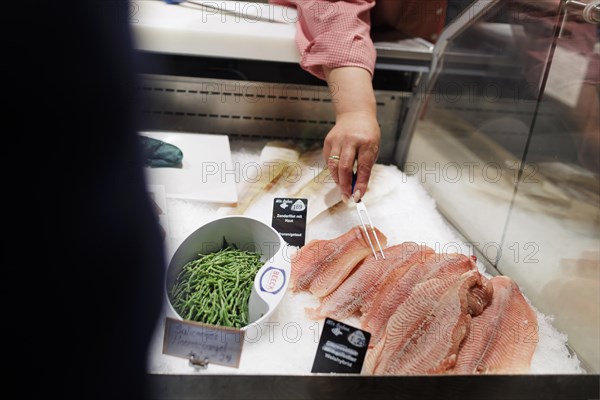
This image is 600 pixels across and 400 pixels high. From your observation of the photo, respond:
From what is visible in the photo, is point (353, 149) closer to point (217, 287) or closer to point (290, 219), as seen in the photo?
point (290, 219)

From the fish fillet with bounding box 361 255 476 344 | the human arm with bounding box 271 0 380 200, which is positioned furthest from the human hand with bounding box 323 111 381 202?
the fish fillet with bounding box 361 255 476 344

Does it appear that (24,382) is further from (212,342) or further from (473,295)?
(473,295)

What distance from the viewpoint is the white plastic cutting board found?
1.70 meters

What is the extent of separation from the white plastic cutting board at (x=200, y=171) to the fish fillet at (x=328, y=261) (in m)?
0.36

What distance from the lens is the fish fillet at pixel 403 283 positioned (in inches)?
50.9

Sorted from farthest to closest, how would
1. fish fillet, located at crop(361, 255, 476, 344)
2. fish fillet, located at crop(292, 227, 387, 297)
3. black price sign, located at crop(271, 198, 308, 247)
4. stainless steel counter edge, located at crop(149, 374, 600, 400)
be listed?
1. black price sign, located at crop(271, 198, 308, 247)
2. fish fillet, located at crop(292, 227, 387, 297)
3. fish fillet, located at crop(361, 255, 476, 344)
4. stainless steel counter edge, located at crop(149, 374, 600, 400)

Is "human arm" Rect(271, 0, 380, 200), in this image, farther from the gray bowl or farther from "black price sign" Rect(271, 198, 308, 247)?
the gray bowl

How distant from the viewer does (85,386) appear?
567 mm

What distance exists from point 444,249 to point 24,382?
4.58 ft

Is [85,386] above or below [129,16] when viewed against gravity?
below

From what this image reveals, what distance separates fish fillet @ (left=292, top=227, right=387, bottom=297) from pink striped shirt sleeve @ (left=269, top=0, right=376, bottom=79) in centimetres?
58

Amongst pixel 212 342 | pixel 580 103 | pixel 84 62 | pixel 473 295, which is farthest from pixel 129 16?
pixel 580 103

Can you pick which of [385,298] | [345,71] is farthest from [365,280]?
[345,71]

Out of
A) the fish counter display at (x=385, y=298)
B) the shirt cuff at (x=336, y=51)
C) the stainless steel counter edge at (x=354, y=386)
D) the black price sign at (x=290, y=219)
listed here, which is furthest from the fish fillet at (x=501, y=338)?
the shirt cuff at (x=336, y=51)
